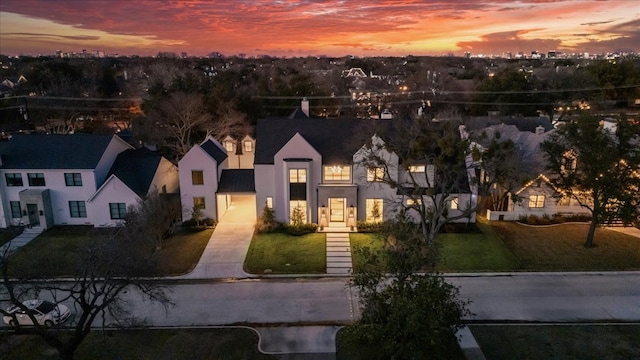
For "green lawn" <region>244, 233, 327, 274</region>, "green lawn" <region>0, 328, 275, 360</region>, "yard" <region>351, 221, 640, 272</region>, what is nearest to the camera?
"green lawn" <region>0, 328, 275, 360</region>

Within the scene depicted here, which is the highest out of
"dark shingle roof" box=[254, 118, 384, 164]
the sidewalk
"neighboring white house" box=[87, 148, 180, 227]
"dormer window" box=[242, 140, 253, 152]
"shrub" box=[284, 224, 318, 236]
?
"dark shingle roof" box=[254, 118, 384, 164]

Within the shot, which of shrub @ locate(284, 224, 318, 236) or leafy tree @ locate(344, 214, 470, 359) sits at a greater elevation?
leafy tree @ locate(344, 214, 470, 359)

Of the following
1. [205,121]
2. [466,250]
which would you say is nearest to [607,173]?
[466,250]

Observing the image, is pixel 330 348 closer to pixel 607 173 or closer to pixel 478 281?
pixel 478 281

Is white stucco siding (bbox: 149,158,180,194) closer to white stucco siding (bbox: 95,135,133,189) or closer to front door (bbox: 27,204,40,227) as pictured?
white stucco siding (bbox: 95,135,133,189)

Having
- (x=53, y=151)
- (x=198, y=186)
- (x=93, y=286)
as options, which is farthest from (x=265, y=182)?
(x=93, y=286)

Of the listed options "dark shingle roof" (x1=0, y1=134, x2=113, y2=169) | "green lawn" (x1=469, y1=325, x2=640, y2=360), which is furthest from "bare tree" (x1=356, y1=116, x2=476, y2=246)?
"dark shingle roof" (x1=0, y1=134, x2=113, y2=169)

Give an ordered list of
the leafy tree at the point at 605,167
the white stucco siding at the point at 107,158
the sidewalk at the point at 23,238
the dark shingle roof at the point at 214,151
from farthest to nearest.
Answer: the dark shingle roof at the point at 214,151, the white stucco siding at the point at 107,158, the sidewalk at the point at 23,238, the leafy tree at the point at 605,167

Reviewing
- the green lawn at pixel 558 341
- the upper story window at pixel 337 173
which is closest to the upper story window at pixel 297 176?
the upper story window at pixel 337 173

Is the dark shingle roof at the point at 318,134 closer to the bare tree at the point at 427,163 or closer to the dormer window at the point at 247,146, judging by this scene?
the bare tree at the point at 427,163
